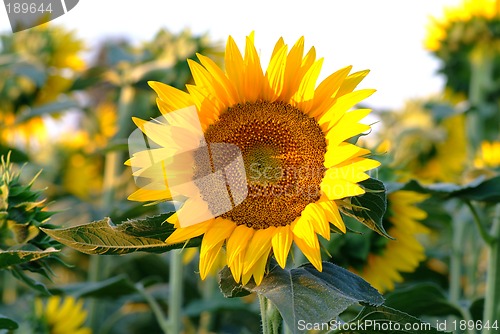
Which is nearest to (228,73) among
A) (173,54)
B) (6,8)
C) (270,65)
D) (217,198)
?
(270,65)

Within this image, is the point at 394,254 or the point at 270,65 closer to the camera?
the point at 270,65

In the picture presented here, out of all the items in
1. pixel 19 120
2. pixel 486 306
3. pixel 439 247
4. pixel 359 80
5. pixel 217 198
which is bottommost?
pixel 439 247

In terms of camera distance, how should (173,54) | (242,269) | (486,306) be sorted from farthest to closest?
1. (173,54)
2. (486,306)
3. (242,269)

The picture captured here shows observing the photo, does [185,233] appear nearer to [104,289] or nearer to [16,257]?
[16,257]

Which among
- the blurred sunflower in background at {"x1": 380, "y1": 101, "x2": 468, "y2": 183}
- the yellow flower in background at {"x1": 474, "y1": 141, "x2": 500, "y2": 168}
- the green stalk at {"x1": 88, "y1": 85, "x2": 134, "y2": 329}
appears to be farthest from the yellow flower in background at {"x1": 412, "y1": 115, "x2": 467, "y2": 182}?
the green stalk at {"x1": 88, "y1": 85, "x2": 134, "y2": 329}

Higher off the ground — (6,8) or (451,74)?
(6,8)

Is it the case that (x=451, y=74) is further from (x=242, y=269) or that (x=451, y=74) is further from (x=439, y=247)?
(x=242, y=269)

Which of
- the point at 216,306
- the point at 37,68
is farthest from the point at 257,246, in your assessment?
the point at 37,68
